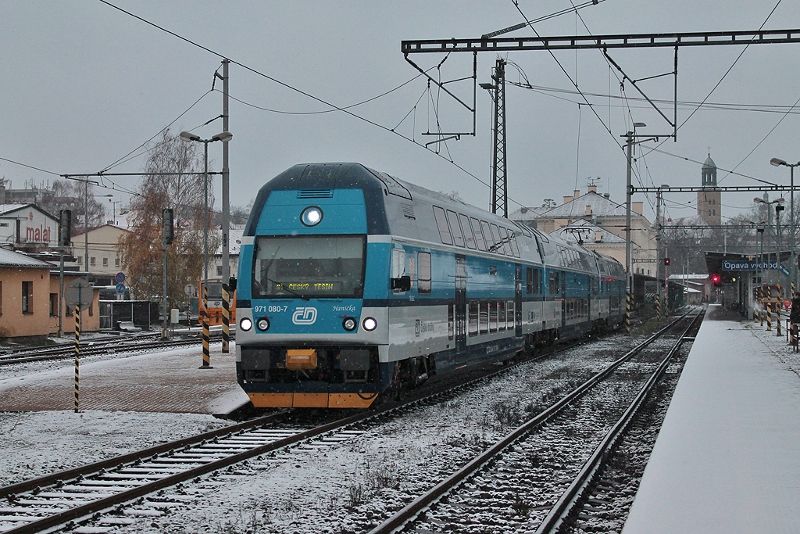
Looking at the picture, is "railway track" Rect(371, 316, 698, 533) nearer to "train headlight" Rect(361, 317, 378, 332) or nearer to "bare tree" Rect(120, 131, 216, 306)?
"train headlight" Rect(361, 317, 378, 332)

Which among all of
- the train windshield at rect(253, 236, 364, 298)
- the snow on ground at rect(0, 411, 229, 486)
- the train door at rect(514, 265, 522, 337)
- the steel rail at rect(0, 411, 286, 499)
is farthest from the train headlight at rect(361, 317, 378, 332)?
the train door at rect(514, 265, 522, 337)

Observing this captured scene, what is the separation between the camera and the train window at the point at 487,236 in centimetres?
2049

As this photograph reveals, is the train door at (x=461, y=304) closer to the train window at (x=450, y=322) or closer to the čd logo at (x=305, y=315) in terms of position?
the train window at (x=450, y=322)

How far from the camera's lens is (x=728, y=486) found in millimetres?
9148

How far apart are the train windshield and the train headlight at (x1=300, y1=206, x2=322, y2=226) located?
8.8 inches

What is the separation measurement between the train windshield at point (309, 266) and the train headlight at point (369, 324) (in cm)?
40

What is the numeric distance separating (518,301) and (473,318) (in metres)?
4.86

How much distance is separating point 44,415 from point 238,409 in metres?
2.84

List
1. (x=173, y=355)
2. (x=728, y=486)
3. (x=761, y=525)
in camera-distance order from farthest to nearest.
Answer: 1. (x=173, y=355)
2. (x=728, y=486)
3. (x=761, y=525)

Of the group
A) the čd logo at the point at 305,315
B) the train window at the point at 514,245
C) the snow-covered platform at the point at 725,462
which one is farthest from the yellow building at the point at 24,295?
the snow-covered platform at the point at 725,462

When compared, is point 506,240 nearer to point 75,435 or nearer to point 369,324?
point 369,324

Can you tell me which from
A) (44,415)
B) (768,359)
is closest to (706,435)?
(44,415)

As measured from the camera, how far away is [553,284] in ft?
94.6

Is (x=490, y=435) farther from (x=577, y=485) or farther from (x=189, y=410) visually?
(x=189, y=410)
